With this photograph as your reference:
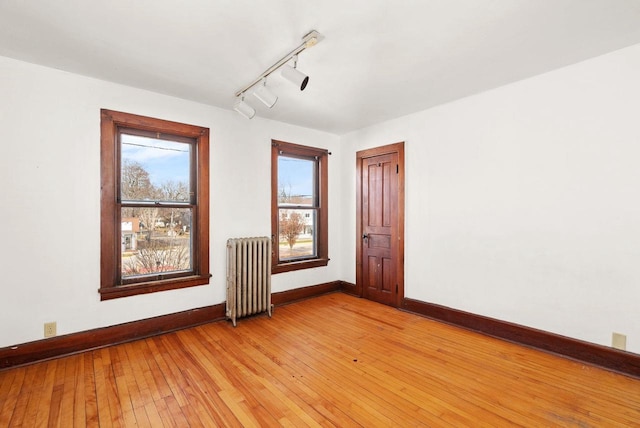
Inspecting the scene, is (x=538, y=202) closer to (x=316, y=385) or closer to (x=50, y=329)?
(x=316, y=385)

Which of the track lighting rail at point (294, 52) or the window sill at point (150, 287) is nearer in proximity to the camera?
the track lighting rail at point (294, 52)

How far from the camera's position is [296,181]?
4.69 meters

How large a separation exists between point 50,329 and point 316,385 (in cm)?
251

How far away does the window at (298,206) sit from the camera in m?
4.33

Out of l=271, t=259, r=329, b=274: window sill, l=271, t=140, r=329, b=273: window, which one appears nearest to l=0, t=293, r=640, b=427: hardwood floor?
l=271, t=259, r=329, b=274: window sill

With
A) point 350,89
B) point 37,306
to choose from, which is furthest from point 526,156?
point 37,306

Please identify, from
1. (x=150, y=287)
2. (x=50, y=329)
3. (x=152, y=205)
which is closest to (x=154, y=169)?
(x=152, y=205)

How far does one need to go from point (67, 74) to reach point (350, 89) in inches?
110

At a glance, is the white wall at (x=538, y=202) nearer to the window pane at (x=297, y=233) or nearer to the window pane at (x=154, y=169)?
the window pane at (x=297, y=233)

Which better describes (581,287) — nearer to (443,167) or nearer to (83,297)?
(443,167)

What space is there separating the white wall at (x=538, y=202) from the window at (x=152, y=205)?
9.23ft

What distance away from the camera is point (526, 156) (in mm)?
2971

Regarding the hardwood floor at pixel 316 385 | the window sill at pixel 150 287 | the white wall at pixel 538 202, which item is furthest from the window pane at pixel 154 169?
the white wall at pixel 538 202

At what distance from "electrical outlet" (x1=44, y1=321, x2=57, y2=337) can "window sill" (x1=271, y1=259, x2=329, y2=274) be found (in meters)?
2.35
